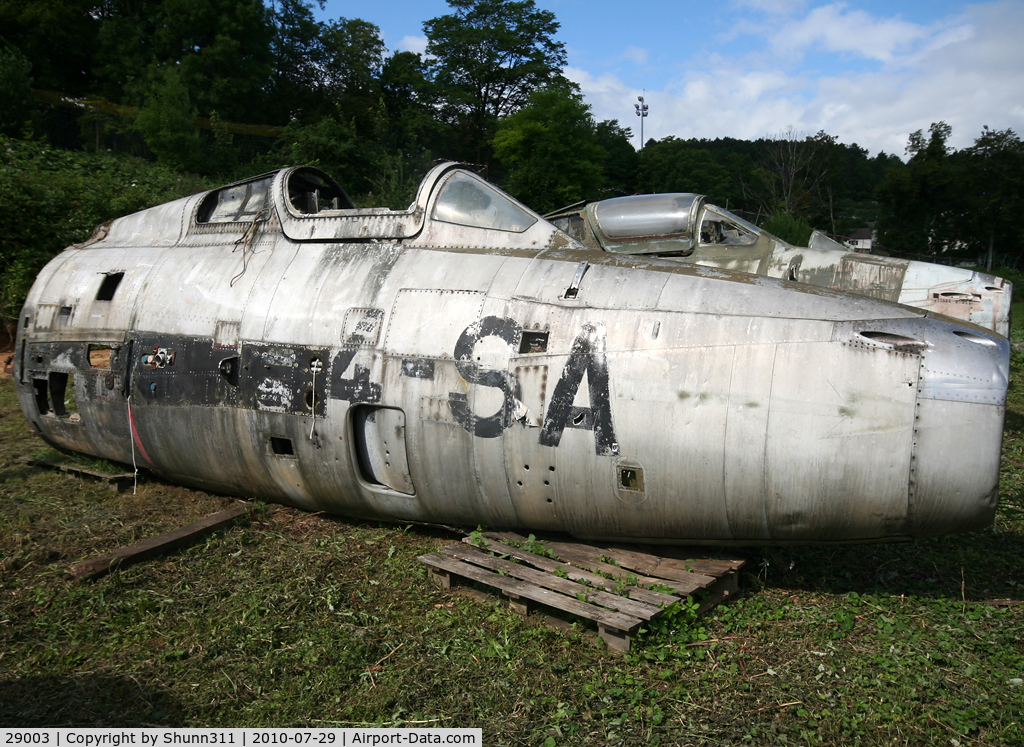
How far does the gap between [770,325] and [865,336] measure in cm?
60

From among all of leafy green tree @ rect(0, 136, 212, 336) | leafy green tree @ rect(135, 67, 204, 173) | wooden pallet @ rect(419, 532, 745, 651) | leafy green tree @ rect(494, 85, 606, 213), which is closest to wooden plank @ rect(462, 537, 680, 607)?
wooden pallet @ rect(419, 532, 745, 651)

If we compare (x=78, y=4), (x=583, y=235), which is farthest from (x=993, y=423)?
(x=78, y=4)

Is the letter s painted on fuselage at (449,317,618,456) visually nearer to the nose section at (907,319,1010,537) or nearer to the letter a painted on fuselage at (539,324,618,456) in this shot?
the letter a painted on fuselage at (539,324,618,456)

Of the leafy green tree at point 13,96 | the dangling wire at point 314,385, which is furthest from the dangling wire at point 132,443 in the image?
the leafy green tree at point 13,96

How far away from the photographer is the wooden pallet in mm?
4590

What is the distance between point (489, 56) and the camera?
55000 mm

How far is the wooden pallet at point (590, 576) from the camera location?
15.1 ft

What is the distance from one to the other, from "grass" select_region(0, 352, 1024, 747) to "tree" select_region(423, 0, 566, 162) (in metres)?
51.2

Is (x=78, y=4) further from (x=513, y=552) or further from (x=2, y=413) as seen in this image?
(x=513, y=552)

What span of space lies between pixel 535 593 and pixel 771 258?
7244 millimetres

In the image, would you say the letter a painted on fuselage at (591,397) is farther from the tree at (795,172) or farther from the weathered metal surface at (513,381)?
the tree at (795,172)

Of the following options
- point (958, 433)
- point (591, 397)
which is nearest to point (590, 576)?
point (591, 397)

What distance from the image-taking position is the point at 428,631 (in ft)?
15.8

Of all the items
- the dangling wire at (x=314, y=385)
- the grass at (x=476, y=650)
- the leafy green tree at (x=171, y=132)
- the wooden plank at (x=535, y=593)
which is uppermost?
the leafy green tree at (x=171, y=132)
